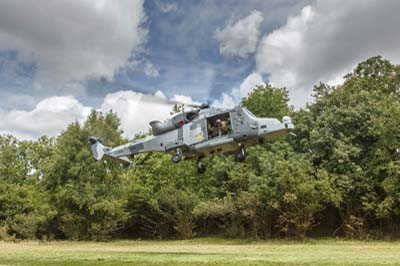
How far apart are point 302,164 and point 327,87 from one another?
6762 mm

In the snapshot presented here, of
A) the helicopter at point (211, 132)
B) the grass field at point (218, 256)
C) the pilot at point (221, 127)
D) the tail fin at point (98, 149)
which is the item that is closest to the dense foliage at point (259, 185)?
the grass field at point (218, 256)

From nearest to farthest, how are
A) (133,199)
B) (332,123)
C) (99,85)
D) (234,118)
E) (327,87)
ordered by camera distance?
1. (99,85)
2. (234,118)
3. (332,123)
4. (327,87)
5. (133,199)

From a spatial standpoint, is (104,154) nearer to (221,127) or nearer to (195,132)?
(195,132)

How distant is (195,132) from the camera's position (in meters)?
14.2

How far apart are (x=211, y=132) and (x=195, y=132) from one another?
1.75 feet

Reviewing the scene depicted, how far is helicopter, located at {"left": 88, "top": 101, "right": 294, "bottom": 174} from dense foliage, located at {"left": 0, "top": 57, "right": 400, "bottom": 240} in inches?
393

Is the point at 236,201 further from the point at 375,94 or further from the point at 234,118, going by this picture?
the point at 234,118

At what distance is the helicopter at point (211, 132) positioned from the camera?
13492 millimetres

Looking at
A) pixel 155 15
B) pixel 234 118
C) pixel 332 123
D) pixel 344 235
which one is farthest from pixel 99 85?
pixel 344 235

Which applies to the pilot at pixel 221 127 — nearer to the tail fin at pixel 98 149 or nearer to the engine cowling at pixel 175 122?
the engine cowling at pixel 175 122

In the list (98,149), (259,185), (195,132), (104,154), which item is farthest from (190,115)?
(259,185)

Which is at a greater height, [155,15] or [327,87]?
[327,87]

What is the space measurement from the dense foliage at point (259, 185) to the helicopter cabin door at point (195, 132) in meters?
10.3

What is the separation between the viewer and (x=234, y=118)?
13742 millimetres
